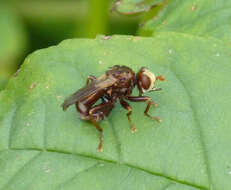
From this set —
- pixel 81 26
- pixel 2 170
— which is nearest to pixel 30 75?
pixel 2 170

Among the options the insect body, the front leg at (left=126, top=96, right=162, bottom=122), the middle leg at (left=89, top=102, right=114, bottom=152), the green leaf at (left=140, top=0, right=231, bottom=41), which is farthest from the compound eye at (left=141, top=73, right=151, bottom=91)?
the green leaf at (left=140, top=0, right=231, bottom=41)

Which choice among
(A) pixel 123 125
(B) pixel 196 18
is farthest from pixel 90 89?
(B) pixel 196 18

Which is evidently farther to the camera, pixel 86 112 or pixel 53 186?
pixel 86 112

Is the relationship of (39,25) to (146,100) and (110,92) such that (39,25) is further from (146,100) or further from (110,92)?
(146,100)

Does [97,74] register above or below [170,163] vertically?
above

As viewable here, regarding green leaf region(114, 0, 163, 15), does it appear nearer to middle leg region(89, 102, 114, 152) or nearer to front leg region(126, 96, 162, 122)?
front leg region(126, 96, 162, 122)

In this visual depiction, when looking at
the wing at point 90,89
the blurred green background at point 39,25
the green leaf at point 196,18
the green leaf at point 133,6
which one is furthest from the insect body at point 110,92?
the blurred green background at point 39,25

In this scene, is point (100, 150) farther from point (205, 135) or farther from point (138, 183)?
point (205, 135)

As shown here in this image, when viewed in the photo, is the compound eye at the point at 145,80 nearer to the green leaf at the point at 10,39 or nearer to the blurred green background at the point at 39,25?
the blurred green background at the point at 39,25
